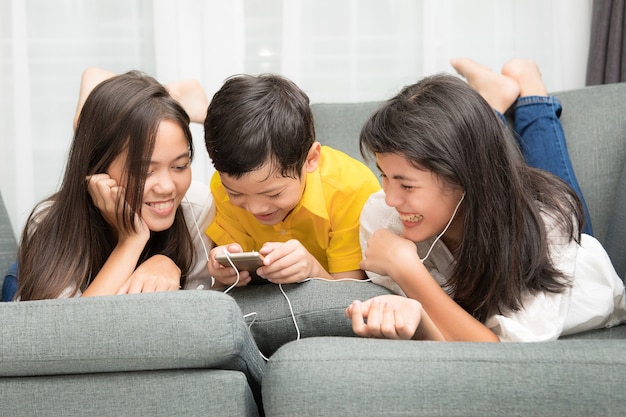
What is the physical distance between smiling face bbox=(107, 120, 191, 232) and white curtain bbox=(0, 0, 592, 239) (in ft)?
3.24

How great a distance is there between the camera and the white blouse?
155cm

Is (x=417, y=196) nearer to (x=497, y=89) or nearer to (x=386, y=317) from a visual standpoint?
(x=386, y=317)

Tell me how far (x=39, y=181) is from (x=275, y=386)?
6.47 ft

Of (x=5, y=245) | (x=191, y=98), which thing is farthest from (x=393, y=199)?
(x=5, y=245)

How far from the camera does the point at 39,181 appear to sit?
9.46 ft

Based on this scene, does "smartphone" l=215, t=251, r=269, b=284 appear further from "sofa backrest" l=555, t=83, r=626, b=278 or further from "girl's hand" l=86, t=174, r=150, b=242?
"sofa backrest" l=555, t=83, r=626, b=278

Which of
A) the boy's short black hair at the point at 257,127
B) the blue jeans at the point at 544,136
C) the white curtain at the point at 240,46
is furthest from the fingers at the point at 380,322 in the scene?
the white curtain at the point at 240,46

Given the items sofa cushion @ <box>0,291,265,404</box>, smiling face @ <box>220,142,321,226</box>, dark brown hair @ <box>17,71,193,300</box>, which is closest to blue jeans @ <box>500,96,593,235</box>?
smiling face @ <box>220,142,321,226</box>

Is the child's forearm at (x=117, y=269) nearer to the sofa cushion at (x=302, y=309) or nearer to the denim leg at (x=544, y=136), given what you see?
the sofa cushion at (x=302, y=309)

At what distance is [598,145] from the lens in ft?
7.41

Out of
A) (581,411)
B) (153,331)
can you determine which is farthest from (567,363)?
(153,331)

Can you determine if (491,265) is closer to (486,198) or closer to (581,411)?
(486,198)

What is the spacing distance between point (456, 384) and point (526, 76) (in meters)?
1.48

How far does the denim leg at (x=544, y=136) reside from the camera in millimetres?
2188
